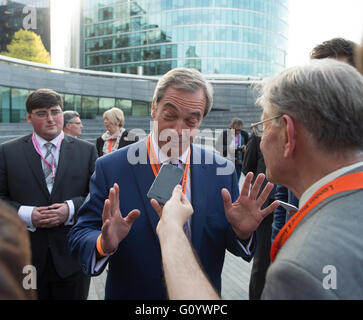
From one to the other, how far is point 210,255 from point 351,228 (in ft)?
3.81

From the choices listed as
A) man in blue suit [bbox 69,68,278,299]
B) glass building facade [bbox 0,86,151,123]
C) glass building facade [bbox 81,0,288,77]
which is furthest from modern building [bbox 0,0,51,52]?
man in blue suit [bbox 69,68,278,299]

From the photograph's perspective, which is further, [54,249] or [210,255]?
[54,249]

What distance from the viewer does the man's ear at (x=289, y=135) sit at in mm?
1199

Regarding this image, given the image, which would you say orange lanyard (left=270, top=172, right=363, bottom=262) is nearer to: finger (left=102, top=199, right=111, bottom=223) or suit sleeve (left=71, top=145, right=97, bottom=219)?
finger (left=102, top=199, right=111, bottom=223)

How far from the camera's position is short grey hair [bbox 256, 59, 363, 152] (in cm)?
113

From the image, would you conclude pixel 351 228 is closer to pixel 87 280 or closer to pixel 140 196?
pixel 140 196

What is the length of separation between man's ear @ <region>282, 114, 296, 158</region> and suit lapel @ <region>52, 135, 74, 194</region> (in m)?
2.28

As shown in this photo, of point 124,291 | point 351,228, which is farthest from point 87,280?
point 351,228

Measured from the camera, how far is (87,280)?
10.2 ft

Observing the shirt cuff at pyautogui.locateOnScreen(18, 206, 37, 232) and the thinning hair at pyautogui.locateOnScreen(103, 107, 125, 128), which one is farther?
the thinning hair at pyautogui.locateOnScreen(103, 107, 125, 128)

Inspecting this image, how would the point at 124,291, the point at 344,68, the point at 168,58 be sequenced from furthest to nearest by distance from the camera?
the point at 168,58, the point at 124,291, the point at 344,68

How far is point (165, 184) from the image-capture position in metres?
1.63

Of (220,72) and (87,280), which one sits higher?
(220,72)

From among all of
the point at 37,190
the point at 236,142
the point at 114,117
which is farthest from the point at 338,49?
the point at 236,142
